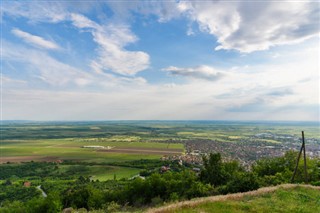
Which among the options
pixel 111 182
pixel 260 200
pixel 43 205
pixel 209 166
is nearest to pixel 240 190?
pixel 260 200

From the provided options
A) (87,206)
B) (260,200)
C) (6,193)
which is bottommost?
(6,193)

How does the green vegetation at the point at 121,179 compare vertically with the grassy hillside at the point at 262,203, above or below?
below

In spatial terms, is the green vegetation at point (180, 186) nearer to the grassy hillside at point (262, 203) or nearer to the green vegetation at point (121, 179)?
the green vegetation at point (121, 179)

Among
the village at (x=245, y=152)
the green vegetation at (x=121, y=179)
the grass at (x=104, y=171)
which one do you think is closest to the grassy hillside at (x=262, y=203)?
the green vegetation at (x=121, y=179)

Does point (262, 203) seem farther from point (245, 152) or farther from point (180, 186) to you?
point (245, 152)

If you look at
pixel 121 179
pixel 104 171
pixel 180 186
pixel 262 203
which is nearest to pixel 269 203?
pixel 262 203

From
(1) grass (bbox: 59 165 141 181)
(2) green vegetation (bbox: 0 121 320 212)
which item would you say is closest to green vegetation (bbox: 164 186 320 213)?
(2) green vegetation (bbox: 0 121 320 212)

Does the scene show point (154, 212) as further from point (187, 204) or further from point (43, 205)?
point (43, 205)

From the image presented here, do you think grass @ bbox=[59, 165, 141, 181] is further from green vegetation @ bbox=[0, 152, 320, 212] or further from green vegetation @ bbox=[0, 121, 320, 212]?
green vegetation @ bbox=[0, 152, 320, 212]
